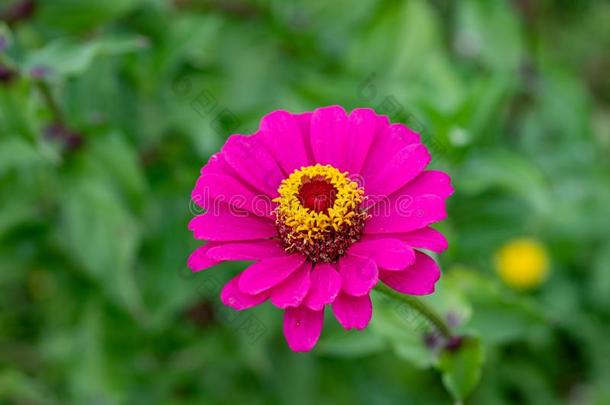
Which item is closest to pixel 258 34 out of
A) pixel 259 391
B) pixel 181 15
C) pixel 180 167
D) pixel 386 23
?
pixel 181 15

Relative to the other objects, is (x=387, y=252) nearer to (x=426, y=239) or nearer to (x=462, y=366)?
(x=426, y=239)

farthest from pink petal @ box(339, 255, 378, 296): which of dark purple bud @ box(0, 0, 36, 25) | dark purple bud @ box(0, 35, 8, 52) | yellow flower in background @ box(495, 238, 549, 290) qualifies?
yellow flower in background @ box(495, 238, 549, 290)

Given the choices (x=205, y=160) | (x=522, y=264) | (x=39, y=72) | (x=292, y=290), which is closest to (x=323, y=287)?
(x=292, y=290)

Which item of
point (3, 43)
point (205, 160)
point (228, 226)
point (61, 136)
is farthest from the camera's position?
point (205, 160)

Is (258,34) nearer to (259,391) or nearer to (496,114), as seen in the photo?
(496,114)

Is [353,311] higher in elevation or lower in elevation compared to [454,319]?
higher

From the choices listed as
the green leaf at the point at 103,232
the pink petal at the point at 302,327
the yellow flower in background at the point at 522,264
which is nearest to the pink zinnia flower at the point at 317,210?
the pink petal at the point at 302,327

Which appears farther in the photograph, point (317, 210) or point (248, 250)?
point (317, 210)

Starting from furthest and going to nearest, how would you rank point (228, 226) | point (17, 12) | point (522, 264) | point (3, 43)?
point (522, 264) < point (17, 12) < point (3, 43) < point (228, 226)

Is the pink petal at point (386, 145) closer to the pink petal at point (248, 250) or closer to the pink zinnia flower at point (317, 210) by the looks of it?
the pink zinnia flower at point (317, 210)
